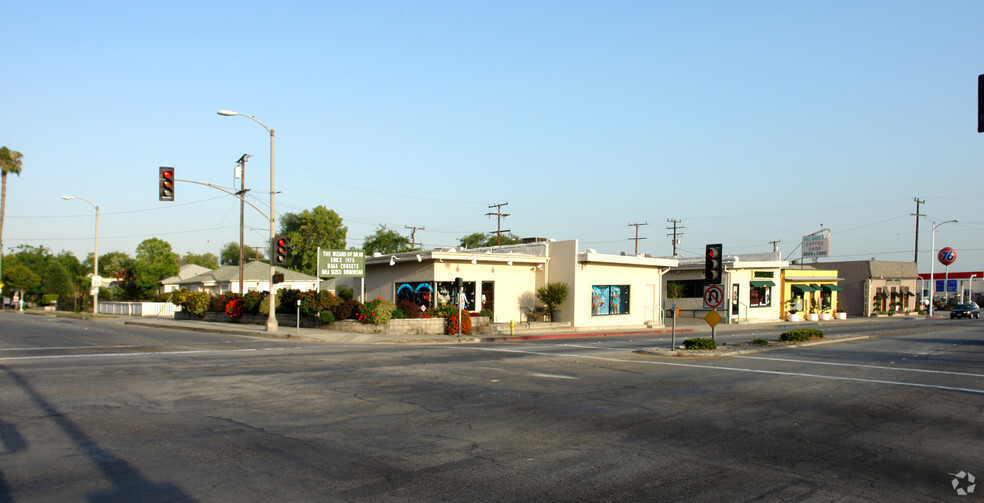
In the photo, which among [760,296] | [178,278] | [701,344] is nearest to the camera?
[701,344]

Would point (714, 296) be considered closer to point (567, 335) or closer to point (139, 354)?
point (567, 335)

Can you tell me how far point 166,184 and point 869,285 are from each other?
230 feet

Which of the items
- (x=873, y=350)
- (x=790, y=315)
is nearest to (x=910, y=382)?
(x=873, y=350)

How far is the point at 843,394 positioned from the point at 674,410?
4.65 m

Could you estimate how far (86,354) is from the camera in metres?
20.3

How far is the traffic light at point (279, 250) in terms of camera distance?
1133 inches

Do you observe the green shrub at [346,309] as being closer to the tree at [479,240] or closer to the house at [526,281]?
the house at [526,281]

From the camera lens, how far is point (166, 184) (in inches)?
994

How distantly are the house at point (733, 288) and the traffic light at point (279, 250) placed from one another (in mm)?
31820

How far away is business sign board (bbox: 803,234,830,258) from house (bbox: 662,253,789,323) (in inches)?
1013

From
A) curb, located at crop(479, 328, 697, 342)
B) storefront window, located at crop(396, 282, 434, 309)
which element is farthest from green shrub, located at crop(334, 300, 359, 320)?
curb, located at crop(479, 328, 697, 342)

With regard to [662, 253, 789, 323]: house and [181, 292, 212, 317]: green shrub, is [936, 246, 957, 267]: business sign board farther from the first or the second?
[181, 292, 212, 317]: green shrub

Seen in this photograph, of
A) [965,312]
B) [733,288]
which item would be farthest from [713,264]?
[965,312]

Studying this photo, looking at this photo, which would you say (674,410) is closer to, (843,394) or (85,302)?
(843,394)
